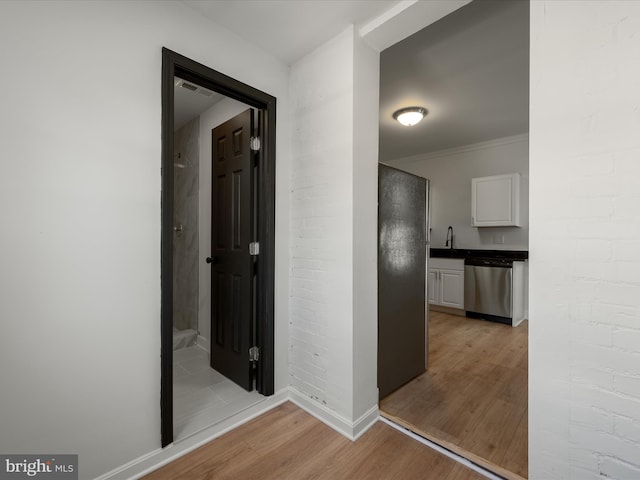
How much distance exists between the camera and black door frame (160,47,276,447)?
1604 millimetres

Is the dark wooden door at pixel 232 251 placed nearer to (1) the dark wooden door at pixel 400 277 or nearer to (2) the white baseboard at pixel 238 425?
(2) the white baseboard at pixel 238 425

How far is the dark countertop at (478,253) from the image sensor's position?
436 cm

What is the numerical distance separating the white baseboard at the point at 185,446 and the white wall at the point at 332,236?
0.80 ft

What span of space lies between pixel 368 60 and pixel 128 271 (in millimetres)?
1950

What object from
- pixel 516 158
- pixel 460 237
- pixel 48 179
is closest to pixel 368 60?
pixel 48 179

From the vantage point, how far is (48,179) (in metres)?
1.28

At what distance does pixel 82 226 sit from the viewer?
137cm

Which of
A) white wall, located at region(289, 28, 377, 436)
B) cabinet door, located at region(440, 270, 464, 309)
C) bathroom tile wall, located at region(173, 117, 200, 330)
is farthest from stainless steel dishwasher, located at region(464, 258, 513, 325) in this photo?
bathroom tile wall, located at region(173, 117, 200, 330)

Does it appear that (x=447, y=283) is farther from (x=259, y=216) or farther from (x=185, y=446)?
(x=185, y=446)

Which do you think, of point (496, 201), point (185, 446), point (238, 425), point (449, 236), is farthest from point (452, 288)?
point (185, 446)

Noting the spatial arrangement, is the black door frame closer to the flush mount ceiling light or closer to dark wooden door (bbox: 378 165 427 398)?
dark wooden door (bbox: 378 165 427 398)

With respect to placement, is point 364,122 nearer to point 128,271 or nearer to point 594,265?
point 594,265

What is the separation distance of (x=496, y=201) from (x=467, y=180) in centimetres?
67

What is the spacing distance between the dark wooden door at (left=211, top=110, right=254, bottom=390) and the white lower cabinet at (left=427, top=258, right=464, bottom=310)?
3.18 m
